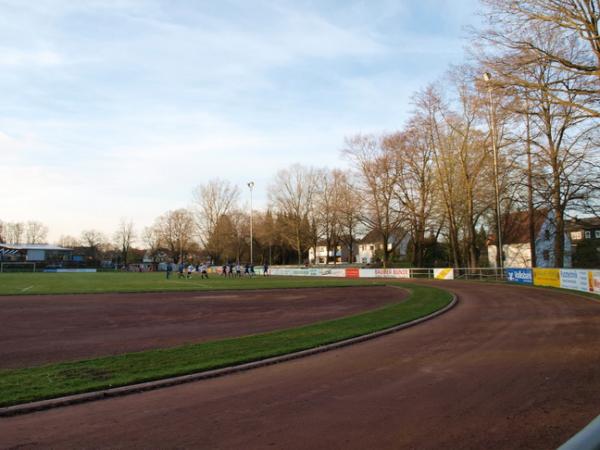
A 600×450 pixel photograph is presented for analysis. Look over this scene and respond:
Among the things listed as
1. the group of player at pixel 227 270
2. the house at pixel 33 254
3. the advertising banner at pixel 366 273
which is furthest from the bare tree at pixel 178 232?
the advertising banner at pixel 366 273

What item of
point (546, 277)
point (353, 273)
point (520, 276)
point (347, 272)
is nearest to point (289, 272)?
point (347, 272)

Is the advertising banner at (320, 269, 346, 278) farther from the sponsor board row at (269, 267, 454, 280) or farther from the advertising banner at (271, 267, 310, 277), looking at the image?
the advertising banner at (271, 267, 310, 277)

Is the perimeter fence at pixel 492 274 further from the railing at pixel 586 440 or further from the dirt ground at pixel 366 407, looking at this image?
the railing at pixel 586 440

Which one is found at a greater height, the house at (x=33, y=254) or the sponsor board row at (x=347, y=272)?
the house at (x=33, y=254)

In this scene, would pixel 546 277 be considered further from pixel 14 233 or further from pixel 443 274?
pixel 14 233

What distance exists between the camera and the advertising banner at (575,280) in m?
25.5

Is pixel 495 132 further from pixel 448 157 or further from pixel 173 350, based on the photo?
pixel 173 350

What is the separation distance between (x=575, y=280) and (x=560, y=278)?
2255 millimetres

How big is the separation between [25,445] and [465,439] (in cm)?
520

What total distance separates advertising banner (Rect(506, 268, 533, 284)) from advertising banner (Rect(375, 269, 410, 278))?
12524 mm

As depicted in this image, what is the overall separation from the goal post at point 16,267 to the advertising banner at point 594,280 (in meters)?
82.7

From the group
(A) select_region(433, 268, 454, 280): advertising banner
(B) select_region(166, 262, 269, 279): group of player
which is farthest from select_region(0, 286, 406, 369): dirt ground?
(B) select_region(166, 262, 269, 279): group of player

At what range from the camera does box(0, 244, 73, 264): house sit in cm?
9219

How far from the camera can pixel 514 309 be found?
18.7 meters
